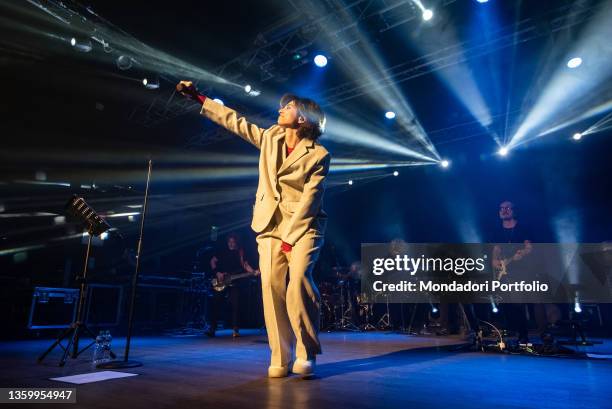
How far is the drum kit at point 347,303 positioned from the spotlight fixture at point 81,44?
7.32m

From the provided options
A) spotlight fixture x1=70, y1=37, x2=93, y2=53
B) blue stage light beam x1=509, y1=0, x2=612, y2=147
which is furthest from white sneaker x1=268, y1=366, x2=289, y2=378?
Answer: blue stage light beam x1=509, y1=0, x2=612, y2=147

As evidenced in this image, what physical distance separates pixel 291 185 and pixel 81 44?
605cm

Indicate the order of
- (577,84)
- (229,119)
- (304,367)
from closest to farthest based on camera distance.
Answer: (304,367), (229,119), (577,84)

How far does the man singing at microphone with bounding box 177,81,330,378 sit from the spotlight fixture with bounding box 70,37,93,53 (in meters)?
5.17

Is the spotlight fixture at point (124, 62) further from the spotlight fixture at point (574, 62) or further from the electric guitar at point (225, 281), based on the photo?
the spotlight fixture at point (574, 62)

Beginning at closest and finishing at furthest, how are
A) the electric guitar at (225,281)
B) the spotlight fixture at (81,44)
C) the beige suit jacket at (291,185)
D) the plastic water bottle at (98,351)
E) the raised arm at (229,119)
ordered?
the beige suit jacket at (291,185) < the raised arm at (229,119) < the plastic water bottle at (98,351) < the spotlight fixture at (81,44) < the electric guitar at (225,281)

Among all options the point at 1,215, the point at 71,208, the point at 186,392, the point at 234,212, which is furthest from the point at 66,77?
the point at 186,392

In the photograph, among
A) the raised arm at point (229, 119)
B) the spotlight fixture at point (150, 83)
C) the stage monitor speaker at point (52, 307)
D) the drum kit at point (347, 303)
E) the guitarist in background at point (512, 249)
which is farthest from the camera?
the drum kit at point (347, 303)

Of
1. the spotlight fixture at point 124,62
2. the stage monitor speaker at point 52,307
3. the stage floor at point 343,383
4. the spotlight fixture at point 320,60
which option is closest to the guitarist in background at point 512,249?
the stage floor at point 343,383

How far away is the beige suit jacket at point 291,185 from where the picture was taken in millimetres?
2652

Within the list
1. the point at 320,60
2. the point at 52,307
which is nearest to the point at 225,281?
the point at 52,307

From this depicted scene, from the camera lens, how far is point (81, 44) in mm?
6602

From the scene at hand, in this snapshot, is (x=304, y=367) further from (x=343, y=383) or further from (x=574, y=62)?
(x=574, y=62)

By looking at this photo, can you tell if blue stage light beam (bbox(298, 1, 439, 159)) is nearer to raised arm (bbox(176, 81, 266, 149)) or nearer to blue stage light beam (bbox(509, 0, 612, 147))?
blue stage light beam (bbox(509, 0, 612, 147))
